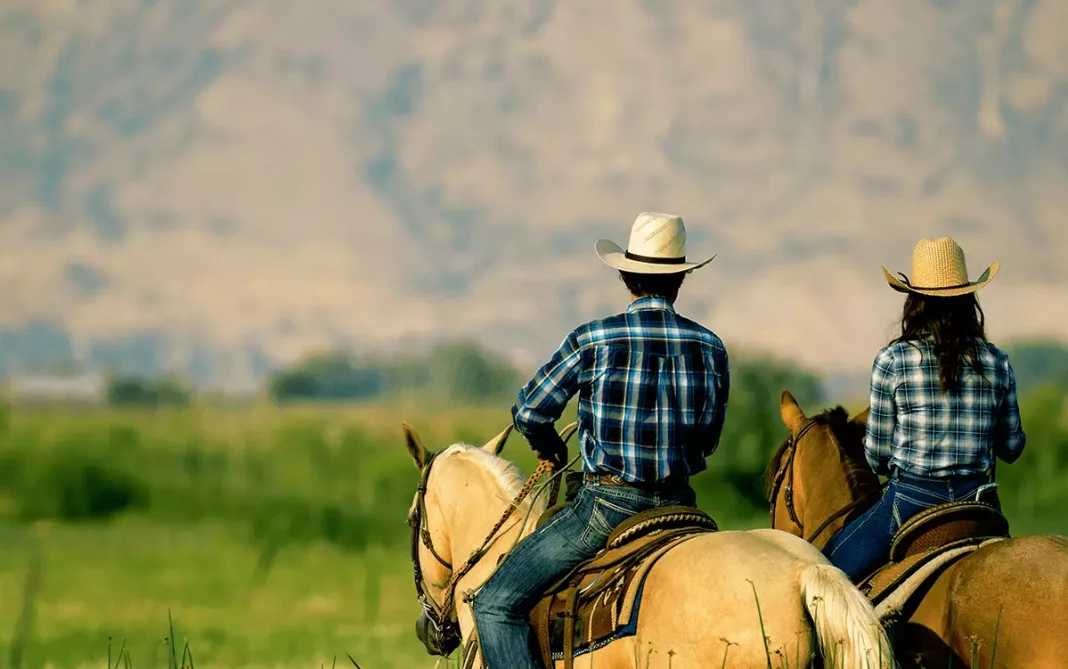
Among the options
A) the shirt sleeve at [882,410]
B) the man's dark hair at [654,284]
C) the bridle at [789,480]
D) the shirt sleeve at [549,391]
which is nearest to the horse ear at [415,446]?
the shirt sleeve at [549,391]

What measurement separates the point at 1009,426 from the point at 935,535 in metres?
0.72

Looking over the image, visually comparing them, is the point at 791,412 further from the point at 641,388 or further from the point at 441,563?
the point at 641,388

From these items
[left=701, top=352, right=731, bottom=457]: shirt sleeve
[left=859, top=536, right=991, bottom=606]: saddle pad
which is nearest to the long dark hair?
[left=859, top=536, right=991, bottom=606]: saddle pad

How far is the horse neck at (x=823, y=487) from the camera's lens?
7.30 metres

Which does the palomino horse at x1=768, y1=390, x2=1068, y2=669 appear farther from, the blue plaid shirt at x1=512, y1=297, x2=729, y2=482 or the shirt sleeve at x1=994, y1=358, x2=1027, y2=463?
the blue plaid shirt at x1=512, y1=297, x2=729, y2=482

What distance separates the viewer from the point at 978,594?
5637 millimetres

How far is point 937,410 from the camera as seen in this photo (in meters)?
6.39

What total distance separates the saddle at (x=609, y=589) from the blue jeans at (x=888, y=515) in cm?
93

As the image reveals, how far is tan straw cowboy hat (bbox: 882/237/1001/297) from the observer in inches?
258

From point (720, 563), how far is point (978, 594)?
110 centimetres

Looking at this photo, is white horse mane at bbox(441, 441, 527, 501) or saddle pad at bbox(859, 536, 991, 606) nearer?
saddle pad at bbox(859, 536, 991, 606)

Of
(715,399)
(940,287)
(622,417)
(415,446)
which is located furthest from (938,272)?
(415,446)

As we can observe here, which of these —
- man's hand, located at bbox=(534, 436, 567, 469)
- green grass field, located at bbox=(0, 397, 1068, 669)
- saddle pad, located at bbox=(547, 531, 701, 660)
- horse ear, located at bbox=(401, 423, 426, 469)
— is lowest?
green grass field, located at bbox=(0, 397, 1068, 669)

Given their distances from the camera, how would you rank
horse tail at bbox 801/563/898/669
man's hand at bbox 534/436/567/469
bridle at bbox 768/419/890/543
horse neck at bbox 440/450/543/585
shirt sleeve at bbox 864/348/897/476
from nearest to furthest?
horse tail at bbox 801/563/898/669 < man's hand at bbox 534/436/567/469 < shirt sleeve at bbox 864/348/897/476 < horse neck at bbox 440/450/543/585 < bridle at bbox 768/419/890/543
